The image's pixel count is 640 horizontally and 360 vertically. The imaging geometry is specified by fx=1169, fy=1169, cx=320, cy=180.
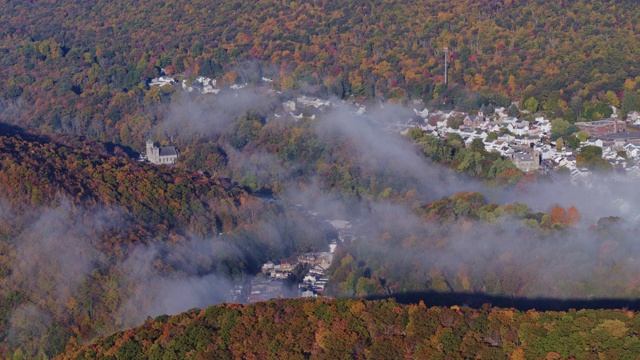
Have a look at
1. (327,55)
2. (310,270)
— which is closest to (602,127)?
(327,55)

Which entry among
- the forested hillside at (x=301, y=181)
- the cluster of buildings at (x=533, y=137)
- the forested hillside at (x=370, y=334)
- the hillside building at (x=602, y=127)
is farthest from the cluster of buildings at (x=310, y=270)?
the hillside building at (x=602, y=127)

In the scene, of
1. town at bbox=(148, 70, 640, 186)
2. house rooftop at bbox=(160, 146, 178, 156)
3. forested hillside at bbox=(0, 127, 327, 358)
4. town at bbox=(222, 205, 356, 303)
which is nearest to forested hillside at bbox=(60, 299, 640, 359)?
forested hillside at bbox=(0, 127, 327, 358)

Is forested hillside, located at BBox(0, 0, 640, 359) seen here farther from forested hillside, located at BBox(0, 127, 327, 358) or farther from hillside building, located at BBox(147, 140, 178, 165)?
hillside building, located at BBox(147, 140, 178, 165)

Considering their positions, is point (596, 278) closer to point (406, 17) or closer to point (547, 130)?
point (547, 130)

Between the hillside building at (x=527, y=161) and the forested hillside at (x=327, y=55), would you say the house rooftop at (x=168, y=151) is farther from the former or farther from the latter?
the hillside building at (x=527, y=161)

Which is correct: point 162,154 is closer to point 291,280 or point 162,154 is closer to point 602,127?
point 291,280

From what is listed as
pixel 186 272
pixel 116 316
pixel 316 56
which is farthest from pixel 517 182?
pixel 316 56
